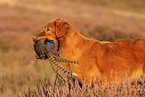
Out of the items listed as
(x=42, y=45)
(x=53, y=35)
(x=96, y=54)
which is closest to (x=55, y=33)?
(x=53, y=35)

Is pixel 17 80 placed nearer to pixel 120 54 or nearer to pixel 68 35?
pixel 68 35

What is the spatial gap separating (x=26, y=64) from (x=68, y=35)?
165 inches

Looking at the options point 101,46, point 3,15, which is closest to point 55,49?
point 101,46

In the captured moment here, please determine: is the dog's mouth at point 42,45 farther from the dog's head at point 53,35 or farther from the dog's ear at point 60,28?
the dog's ear at point 60,28

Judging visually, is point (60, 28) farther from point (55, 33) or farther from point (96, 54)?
point (96, 54)

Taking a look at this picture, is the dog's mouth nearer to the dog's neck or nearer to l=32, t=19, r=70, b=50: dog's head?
l=32, t=19, r=70, b=50: dog's head

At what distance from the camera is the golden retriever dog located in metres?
3.27

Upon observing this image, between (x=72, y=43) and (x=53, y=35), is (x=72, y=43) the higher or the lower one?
the lower one

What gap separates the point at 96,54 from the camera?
3391 mm

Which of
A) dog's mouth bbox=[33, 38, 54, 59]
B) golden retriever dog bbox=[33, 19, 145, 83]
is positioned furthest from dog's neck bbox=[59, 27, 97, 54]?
dog's mouth bbox=[33, 38, 54, 59]

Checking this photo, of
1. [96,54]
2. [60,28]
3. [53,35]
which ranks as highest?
[60,28]

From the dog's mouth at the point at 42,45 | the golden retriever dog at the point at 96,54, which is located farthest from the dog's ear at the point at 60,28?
the dog's mouth at the point at 42,45

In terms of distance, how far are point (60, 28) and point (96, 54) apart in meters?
0.79

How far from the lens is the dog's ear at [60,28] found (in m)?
3.36
